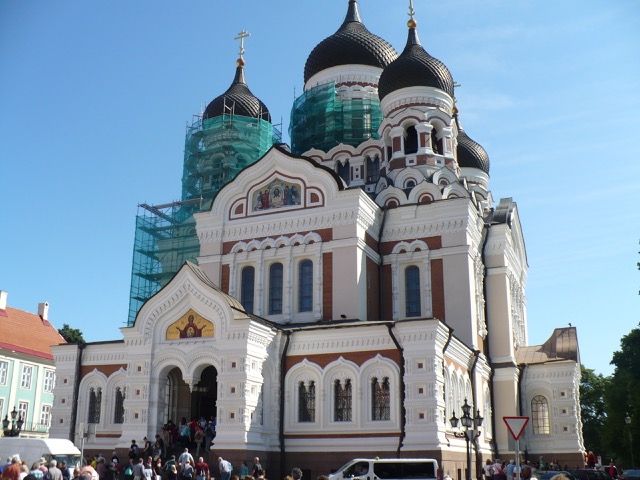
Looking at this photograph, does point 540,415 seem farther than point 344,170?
No

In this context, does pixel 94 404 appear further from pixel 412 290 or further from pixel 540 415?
pixel 540 415

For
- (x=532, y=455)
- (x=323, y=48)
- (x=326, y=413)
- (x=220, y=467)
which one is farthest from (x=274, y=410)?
(x=323, y=48)

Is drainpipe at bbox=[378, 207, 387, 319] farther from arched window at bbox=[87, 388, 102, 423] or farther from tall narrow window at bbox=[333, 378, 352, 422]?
arched window at bbox=[87, 388, 102, 423]

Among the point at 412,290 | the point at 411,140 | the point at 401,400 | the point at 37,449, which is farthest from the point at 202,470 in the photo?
the point at 411,140

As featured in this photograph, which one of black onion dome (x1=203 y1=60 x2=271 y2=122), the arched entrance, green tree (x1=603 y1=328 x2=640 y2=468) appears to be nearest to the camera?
the arched entrance

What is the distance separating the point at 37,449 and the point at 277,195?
42.3 ft

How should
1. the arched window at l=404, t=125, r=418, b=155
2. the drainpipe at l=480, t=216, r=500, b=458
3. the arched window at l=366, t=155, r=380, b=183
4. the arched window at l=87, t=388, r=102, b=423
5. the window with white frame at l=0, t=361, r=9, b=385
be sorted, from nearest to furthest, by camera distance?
the arched window at l=87, t=388, r=102, b=423, the drainpipe at l=480, t=216, r=500, b=458, the arched window at l=404, t=125, r=418, b=155, the arched window at l=366, t=155, r=380, b=183, the window with white frame at l=0, t=361, r=9, b=385

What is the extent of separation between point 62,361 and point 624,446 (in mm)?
30900

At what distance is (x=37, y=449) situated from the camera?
19266mm

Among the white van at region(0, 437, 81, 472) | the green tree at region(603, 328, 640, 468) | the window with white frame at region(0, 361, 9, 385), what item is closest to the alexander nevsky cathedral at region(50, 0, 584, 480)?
the white van at region(0, 437, 81, 472)

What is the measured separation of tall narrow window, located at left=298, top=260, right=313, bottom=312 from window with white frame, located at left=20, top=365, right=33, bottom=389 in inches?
877

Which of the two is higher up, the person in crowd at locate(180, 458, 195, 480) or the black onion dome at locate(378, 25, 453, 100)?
the black onion dome at locate(378, 25, 453, 100)

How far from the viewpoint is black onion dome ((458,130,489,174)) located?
3959 cm

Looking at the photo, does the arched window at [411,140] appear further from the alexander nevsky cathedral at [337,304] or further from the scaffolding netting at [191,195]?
the scaffolding netting at [191,195]
